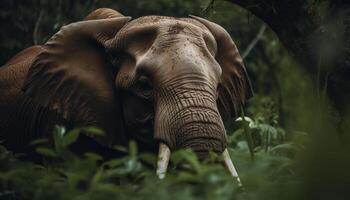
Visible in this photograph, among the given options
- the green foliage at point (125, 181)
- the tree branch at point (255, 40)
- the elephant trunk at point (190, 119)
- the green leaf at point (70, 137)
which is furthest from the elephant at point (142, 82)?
the tree branch at point (255, 40)

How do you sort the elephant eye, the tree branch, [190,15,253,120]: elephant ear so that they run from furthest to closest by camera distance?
the tree branch → [190,15,253,120]: elephant ear → the elephant eye

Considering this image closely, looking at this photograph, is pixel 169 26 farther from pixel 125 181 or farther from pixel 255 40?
pixel 255 40

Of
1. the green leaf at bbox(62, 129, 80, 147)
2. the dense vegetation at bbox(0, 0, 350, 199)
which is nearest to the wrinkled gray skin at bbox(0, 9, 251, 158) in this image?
the dense vegetation at bbox(0, 0, 350, 199)

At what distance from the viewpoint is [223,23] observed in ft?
48.1

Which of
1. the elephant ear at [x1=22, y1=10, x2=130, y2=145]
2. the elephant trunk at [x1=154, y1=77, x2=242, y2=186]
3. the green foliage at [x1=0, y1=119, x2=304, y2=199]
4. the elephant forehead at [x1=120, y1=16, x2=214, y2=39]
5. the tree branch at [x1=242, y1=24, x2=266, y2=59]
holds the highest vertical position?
the green foliage at [x1=0, y1=119, x2=304, y2=199]

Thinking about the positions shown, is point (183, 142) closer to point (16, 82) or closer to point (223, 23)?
point (16, 82)

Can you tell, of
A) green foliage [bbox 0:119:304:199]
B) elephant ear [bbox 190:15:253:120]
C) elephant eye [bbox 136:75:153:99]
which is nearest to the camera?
green foliage [bbox 0:119:304:199]

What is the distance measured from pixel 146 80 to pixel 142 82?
59 mm

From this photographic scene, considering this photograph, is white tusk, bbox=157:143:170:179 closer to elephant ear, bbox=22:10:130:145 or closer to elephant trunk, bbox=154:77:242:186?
elephant trunk, bbox=154:77:242:186

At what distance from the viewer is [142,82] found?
7613 millimetres

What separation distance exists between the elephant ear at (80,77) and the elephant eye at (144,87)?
43cm

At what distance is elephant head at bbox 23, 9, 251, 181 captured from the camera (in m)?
6.91

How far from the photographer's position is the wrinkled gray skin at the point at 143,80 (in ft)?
22.8

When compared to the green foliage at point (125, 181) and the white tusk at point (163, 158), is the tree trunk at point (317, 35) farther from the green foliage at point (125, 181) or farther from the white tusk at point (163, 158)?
the green foliage at point (125, 181)
